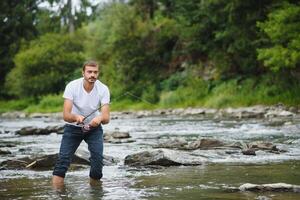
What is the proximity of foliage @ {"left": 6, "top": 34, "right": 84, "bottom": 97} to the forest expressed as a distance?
0.10 m

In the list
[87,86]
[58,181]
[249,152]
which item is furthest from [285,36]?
[58,181]

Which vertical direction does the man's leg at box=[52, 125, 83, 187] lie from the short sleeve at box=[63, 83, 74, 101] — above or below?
below

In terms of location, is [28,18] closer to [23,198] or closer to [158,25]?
[158,25]

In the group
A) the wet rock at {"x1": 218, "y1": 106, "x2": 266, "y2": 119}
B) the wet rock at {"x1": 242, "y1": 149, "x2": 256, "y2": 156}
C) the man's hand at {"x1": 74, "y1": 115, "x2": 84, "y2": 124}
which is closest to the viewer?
the man's hand at {"x1": 74, "y1": 115, "x2": 84, "y2": 124}

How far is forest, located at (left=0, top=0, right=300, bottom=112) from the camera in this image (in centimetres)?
3288

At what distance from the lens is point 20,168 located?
1039 cm

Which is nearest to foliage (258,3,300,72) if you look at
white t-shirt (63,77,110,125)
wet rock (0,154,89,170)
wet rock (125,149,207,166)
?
wet rock (125,149,207,166)

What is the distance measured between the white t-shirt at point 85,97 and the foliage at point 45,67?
46959 mm

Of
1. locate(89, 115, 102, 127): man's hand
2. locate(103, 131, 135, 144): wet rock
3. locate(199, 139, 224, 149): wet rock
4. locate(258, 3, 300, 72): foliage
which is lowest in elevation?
locate(103, 131, 135, 144): wet rock

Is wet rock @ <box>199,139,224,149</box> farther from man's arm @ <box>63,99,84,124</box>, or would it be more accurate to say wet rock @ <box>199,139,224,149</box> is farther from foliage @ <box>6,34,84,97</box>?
foliage @ <box>6,34,84,97</box>

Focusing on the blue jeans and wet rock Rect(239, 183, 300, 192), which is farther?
the blue jeans

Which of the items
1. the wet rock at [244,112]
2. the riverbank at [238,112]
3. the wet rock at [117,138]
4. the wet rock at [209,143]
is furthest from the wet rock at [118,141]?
the wet rock at [244,112]

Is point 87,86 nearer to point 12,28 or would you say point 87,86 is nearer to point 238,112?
point 238,112

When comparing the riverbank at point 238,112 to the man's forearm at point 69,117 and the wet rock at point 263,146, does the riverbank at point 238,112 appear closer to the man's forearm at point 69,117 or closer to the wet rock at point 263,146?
the wet rock at point 263,146
